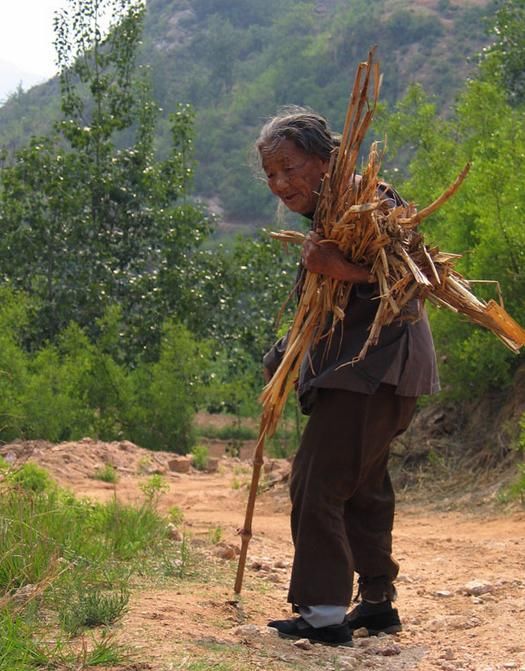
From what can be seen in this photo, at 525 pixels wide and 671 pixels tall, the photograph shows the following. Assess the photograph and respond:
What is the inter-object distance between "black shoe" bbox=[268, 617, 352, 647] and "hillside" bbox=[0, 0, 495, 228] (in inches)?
1453

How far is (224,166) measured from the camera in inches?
1810

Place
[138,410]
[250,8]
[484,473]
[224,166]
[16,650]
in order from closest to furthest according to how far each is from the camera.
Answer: [16,650] < [484,473] < [138,410] < [224,166] < [250,8]

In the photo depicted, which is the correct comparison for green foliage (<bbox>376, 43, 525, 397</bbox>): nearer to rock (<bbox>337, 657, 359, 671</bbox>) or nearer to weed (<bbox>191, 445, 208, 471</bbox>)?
weed (<bbox>191, 445, 208, 471</bbox>)

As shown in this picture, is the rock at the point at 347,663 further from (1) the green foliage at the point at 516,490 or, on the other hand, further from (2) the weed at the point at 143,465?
(2) the weed at the point at 143,465

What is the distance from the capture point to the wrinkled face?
12.3 feet

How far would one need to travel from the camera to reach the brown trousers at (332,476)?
3688 mm

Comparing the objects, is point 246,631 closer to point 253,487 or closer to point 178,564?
point 253,487

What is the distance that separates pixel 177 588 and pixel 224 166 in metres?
42.2

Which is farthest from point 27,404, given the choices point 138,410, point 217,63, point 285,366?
point 217,63

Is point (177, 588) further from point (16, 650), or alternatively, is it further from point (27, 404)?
point (27, 404)

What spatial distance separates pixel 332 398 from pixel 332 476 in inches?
9.6

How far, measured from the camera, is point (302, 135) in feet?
12.3

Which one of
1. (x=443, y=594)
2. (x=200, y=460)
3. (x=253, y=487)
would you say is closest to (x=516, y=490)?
(x=443, y=594)

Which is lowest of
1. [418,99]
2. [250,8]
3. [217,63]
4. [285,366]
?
[285,366]
